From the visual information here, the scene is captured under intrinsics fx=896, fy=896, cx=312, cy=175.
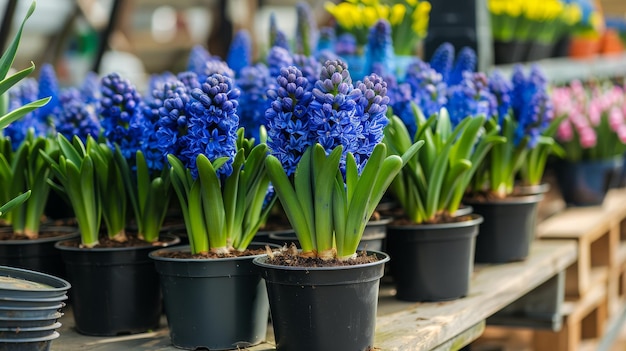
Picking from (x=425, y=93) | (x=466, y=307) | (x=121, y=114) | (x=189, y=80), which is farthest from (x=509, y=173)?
(x=121, y=114)

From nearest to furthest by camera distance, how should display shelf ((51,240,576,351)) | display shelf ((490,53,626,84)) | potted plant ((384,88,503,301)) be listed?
display shelf ((51,240,576,351)) → potted plant ((384,88,503,301)) → display shelf ((490,53,626,84))

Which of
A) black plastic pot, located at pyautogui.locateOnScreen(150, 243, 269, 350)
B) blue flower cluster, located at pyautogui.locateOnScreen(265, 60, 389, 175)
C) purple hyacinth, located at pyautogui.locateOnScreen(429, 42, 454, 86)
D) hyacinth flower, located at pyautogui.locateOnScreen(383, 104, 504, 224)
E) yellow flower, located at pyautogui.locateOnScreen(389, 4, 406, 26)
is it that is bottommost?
black plastic pot, located at pyautogui.locateOnScreen(150, 243, 269, 350)

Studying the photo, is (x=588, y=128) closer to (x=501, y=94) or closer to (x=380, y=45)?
(x=501, y=94)

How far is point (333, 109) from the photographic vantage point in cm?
153

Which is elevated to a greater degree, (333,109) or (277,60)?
(277,60)

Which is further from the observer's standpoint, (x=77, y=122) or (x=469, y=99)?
(x=469, y=99)

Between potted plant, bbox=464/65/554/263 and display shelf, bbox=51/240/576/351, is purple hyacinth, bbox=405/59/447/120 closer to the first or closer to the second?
potted plant, bbox=464/65/554/263

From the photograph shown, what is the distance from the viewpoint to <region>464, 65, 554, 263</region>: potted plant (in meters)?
2.56

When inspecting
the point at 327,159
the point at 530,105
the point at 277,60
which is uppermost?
the point at 277,60

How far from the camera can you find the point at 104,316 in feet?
5.82

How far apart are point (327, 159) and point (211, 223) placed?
293mm

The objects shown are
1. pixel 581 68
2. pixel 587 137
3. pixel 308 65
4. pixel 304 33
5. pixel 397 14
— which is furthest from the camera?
pixel 581 68

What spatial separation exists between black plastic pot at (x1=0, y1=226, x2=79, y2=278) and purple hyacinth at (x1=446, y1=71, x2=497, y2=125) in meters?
1.03

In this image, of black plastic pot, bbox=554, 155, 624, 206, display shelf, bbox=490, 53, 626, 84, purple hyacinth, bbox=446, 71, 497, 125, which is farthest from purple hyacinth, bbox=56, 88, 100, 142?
black plastic pot, bbox=554, 155, 624, 206
